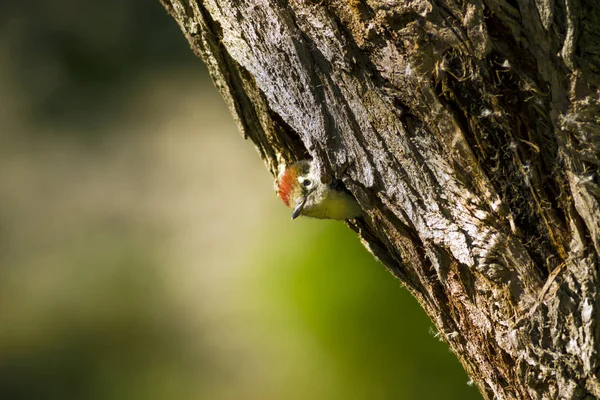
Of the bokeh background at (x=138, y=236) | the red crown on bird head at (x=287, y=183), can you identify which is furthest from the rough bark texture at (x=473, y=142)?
the bokeh background at (x=138, y=236)

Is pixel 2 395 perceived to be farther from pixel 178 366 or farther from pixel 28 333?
pixel 178 366

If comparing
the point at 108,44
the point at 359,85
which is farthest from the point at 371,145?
the point at 108,44

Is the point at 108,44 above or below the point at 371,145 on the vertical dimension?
above

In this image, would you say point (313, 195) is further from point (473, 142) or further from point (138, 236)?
point (138, 236)

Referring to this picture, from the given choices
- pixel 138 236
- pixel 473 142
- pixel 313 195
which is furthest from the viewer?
pixel 138 236

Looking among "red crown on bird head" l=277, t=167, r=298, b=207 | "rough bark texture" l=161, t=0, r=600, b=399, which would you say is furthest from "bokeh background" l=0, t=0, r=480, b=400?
"rough bark texture" l=161, t=0, r=600, b=399

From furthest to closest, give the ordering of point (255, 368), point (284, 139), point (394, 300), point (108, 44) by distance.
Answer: point (108, 44), point (255, 368), point (394, 300), point (284, 139)

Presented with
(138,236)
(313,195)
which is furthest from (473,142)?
(138,236)
